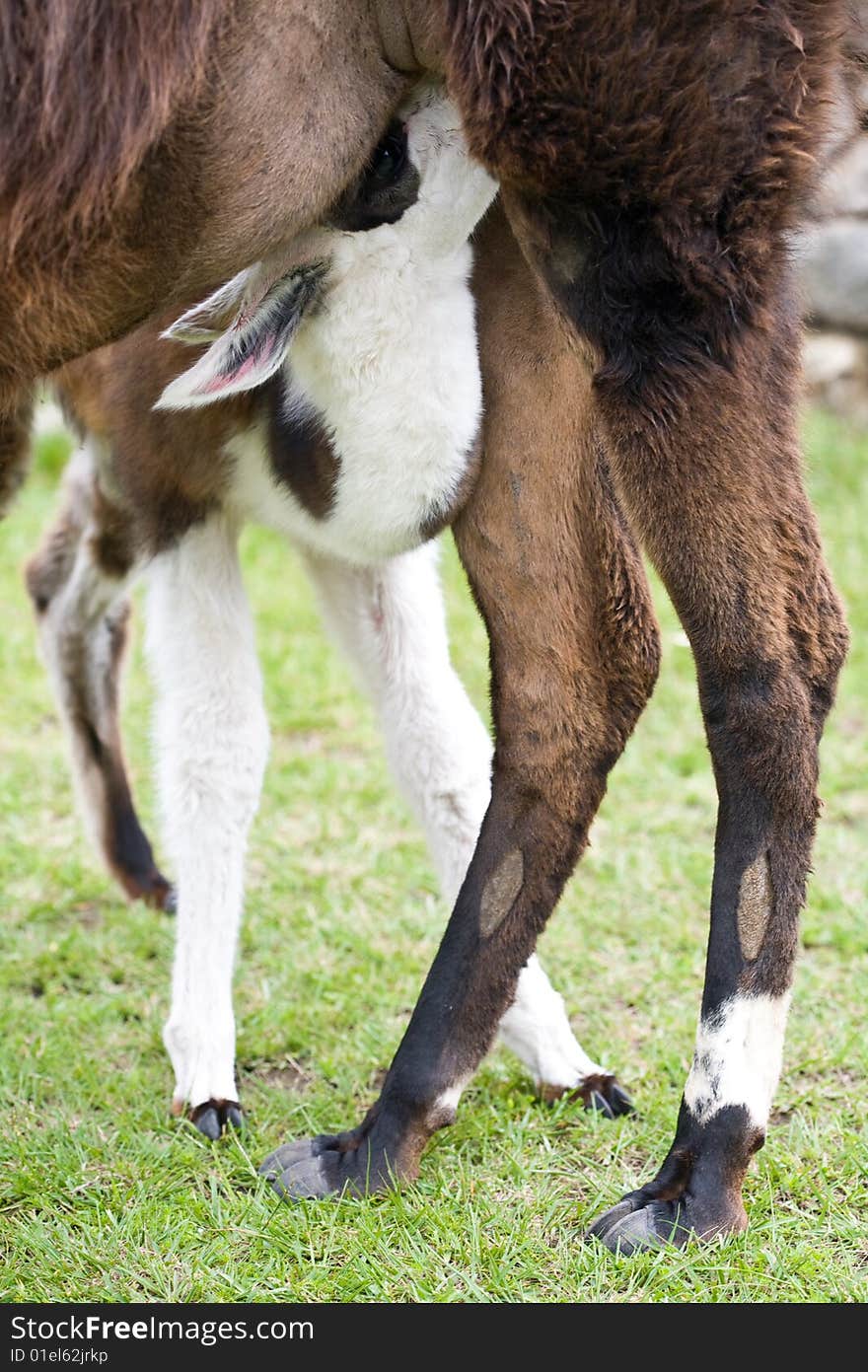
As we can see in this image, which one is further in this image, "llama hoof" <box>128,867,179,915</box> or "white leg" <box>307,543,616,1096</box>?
"llama hoof" <box>128,867,179,915</box>

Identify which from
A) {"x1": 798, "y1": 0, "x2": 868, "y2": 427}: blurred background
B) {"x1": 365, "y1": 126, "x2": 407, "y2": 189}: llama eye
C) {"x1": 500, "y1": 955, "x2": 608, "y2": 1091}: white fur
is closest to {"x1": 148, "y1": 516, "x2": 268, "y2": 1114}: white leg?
{"x1": 500, "y1": 955, "x2": 608, "y2": 1091}: white fur

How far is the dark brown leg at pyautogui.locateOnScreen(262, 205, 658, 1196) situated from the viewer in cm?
286

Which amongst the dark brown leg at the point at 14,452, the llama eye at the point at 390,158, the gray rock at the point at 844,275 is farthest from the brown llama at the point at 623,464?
the gray rock at the point at 844,275

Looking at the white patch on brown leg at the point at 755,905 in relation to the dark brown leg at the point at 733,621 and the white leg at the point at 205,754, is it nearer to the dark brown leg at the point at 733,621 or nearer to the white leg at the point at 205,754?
the dark brown leg at the point at 733,621

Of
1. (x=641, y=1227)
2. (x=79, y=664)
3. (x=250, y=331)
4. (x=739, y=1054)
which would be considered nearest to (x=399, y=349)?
(x=250, y=331)

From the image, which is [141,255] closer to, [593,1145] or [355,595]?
[355,595]

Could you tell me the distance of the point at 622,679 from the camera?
299 cm

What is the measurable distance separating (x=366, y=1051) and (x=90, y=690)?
1.49 metres

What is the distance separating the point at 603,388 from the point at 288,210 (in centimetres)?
57

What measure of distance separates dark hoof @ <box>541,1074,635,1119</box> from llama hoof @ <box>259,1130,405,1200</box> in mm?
483

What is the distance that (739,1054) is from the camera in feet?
8.74

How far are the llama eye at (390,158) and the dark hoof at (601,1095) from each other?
1.82 metres

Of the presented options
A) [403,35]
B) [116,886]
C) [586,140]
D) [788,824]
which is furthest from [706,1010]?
[116,886]

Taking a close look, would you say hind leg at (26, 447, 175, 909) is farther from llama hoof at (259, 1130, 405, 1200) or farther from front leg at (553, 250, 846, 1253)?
front leg at (553, 250, 846, 1253)
